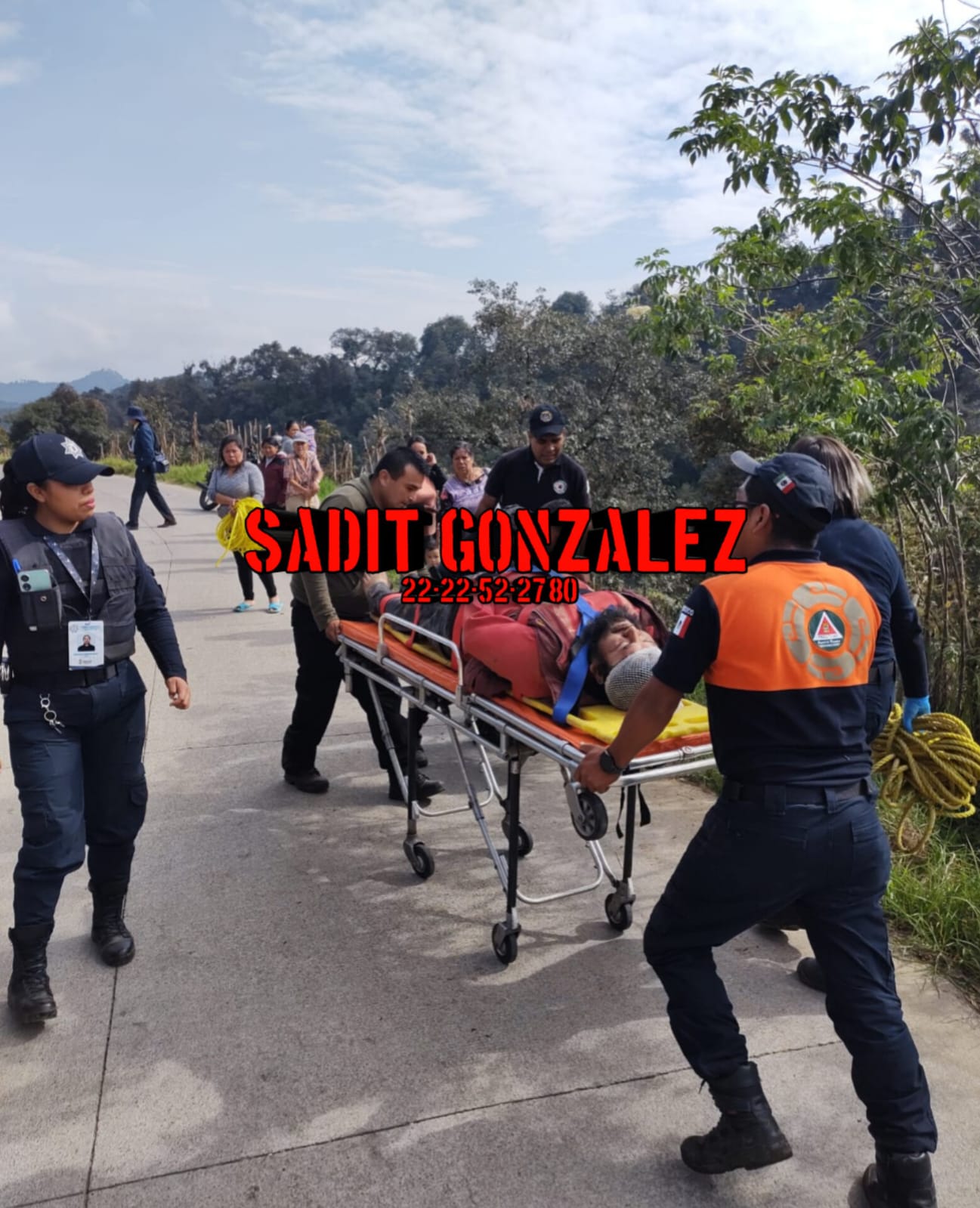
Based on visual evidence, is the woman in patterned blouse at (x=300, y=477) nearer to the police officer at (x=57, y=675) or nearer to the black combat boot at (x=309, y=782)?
the black combat boot at (x=309, y=782)

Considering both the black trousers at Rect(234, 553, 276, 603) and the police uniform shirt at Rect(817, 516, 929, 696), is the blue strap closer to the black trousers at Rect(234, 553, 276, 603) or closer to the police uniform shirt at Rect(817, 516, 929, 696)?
the police uniform shirt at Rect(817, 516, 929, 696)

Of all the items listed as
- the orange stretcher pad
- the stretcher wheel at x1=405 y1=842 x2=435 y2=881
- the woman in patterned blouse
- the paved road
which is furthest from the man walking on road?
the stretcher wheel at x1=405 y1=842 x2=435 y2=881

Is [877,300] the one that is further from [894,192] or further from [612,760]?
[612,760]

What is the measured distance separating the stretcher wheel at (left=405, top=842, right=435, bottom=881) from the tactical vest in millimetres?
1407

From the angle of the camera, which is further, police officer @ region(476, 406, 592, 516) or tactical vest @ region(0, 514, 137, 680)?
police officer @ region(476, 406, 592, 516)

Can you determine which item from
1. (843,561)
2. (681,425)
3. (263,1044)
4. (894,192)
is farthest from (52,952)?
(681,425)

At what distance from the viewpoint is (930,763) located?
3.03 m

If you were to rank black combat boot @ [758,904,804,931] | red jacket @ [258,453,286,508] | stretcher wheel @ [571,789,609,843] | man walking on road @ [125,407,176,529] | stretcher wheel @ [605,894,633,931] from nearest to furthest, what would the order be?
stretcher wheel @ [571,789,609,843]
black combat boot @ [758,904,804,931]
stretcher wheel @ [605,894,633,931]
red jacket @ [258,453,286,508]
man walking on road @ [125,407,176,529]

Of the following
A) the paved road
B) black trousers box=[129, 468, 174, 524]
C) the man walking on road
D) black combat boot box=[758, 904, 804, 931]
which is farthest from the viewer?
black trousers box=[129, 468, 174, 524]

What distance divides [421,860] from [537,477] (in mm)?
2445

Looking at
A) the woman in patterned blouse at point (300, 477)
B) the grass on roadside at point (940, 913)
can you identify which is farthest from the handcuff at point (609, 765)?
the woman in patterned blouse at point (300, 477)

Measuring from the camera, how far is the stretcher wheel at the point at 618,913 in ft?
11.0

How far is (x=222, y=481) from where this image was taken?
8.59m

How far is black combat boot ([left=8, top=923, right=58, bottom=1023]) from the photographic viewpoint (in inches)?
111
